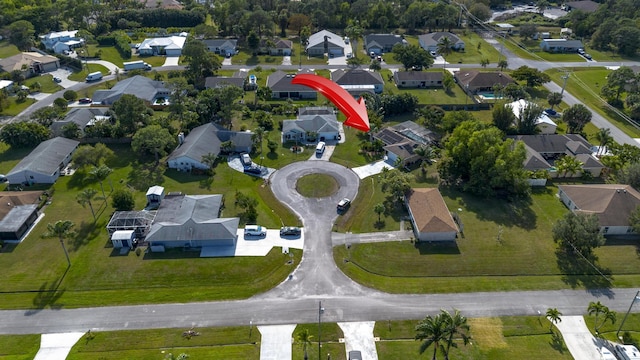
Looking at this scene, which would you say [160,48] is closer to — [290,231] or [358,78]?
[358,78]

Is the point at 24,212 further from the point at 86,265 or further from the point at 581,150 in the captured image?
the point at 581,150

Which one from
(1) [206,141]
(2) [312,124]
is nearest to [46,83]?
(1) [206,141]

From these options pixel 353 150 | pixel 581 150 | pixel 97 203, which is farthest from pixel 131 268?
pixel 581 150

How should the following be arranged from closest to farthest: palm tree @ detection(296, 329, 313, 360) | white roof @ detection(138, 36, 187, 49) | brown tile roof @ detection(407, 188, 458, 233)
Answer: palm tree @ detection(296, 329, 313, 360)
brown tile roof @ detection(407, 188, 458, 233)
white roof @ detection(138, 36, 187, 49)

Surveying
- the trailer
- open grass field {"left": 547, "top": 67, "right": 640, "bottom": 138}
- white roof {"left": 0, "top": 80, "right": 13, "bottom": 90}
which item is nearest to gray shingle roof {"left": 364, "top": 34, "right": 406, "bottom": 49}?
open grass field {"left": 547, "top": 67, "right": 640, "bottom": 138}

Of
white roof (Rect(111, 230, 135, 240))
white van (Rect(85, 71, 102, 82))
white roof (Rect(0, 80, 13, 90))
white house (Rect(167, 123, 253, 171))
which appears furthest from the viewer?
white van (Rect(85, 71, 102, 82))

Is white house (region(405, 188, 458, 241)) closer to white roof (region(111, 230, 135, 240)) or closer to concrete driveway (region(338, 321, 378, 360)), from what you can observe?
concrete driveway (region(338, 321, 378, 360))
